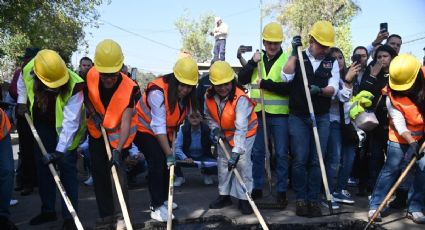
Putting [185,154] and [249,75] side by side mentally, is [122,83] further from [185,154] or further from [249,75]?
[185,154]

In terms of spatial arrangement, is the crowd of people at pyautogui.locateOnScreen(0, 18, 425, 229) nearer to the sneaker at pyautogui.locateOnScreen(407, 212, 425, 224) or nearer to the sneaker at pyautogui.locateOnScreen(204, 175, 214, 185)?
the sneaker at pyautogui.locateOnScreen(407, 212, 425, 224)

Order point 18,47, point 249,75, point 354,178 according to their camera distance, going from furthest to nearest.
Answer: point 18,47 < point 354,178 < point 249,75

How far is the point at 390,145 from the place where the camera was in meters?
4.21

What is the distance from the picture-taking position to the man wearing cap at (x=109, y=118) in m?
3.62

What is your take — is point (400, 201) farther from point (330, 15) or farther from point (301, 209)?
point (330, 15)

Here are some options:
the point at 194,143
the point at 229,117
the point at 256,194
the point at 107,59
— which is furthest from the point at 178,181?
the point at 107,59

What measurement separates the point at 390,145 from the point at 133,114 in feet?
8.37

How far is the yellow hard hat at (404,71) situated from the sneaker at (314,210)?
1408 mm

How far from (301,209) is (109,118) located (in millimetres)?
2123

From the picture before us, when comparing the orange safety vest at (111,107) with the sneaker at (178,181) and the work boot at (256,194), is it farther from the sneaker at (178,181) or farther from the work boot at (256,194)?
the sneaker at (178,181)

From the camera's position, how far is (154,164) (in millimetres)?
4051

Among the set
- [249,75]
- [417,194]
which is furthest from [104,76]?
[417,194]

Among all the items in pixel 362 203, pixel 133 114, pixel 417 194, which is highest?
pixel 133 114

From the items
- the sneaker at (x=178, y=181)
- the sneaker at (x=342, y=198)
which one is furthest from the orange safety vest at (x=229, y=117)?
the sneaker at (x=178, y=181)
